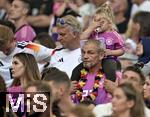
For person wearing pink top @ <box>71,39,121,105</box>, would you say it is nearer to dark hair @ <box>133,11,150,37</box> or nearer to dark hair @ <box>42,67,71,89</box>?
dark hair @ <box>42,67,71,89</box>

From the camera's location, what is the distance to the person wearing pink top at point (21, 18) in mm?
13703

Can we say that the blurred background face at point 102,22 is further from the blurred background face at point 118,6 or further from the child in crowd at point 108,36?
the blurred background face at point 118,6

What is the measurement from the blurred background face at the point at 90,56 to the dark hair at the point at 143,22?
2.11 metres

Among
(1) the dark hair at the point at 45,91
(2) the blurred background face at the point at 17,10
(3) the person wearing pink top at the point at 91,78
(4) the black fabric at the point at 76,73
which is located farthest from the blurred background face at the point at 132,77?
(2) the blurred background face at the point at 17,10

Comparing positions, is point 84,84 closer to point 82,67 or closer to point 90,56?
point 82,67

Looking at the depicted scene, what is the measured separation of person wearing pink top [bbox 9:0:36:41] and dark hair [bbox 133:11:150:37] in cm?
178

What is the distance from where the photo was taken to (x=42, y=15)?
51.1 feet

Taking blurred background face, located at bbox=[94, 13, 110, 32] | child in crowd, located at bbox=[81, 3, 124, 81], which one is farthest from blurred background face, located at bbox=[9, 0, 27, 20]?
blurred background face, located at bbox=[94, 13, 110, 32]

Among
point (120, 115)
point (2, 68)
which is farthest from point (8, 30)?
point (120, 115)

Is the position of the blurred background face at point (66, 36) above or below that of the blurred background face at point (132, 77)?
above

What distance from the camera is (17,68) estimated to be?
35.1ft

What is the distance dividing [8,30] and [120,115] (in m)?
3.46

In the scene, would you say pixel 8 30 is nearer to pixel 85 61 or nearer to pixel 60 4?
pixel 85 61

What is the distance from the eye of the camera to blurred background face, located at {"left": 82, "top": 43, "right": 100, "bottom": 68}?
10.8m
